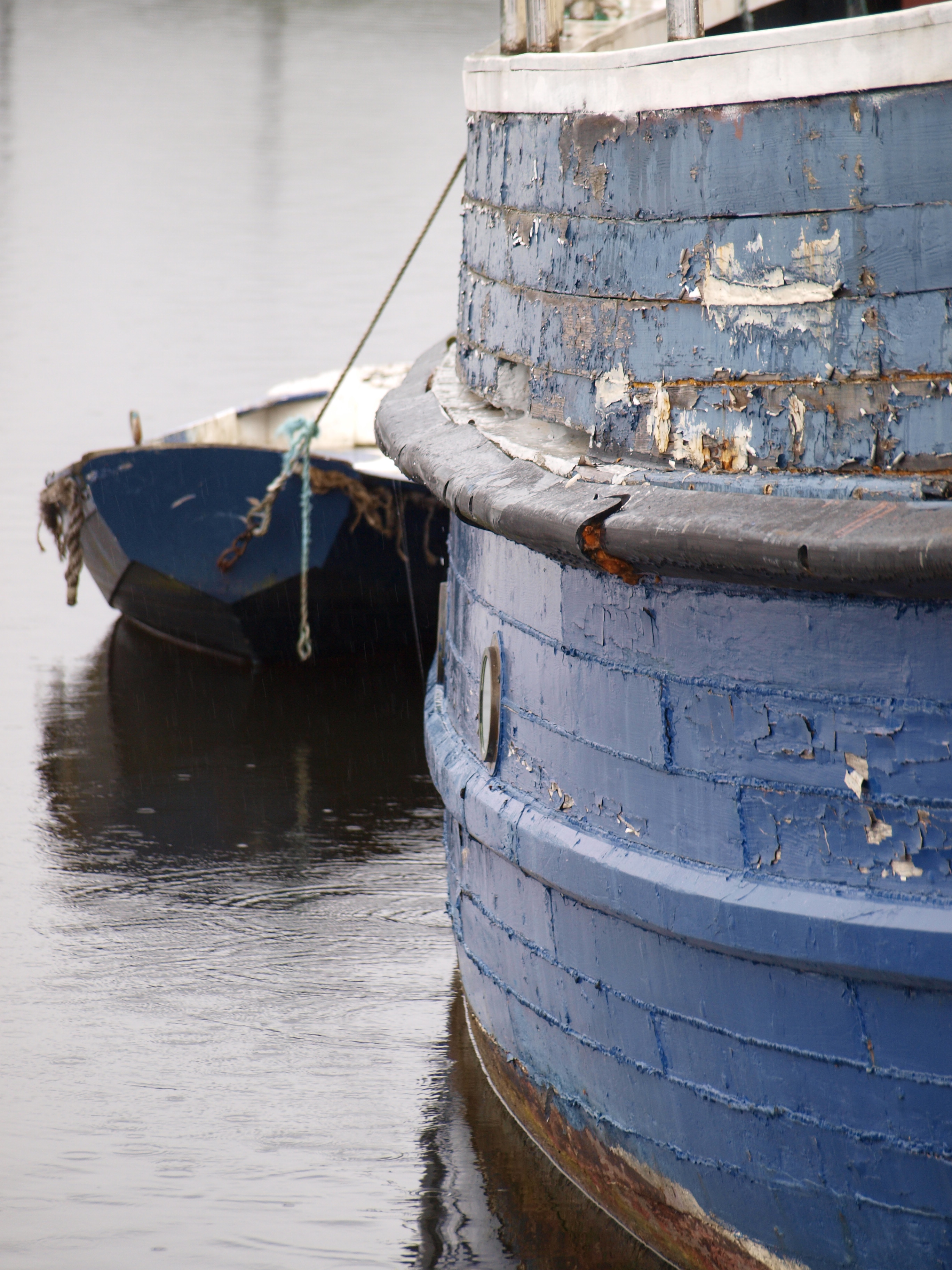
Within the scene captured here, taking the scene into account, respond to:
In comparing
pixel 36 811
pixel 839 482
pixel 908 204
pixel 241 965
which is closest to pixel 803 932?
pixel 839 482

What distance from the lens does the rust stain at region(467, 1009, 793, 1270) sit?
3.27 m

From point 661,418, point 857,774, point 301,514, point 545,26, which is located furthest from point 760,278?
point 301,514

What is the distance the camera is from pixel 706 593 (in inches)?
116

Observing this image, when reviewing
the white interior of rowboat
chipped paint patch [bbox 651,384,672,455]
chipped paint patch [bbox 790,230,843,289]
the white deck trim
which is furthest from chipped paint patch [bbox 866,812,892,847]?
the white interior of rowboat

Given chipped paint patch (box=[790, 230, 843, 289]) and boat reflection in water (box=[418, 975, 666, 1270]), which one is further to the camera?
boat reflection in water (box=[418, 975, 666, 1270])

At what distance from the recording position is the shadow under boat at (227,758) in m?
6.14

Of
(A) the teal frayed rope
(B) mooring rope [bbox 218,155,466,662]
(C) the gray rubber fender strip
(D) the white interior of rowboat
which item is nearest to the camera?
(C) the gray rubber fender strip

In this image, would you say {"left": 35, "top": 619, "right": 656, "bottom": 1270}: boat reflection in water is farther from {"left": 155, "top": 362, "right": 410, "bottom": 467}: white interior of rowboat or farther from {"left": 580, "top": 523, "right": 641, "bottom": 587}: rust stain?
{"left": 155, "top": 362, "right": 410, "bottom": 467}: white interior of rowboat

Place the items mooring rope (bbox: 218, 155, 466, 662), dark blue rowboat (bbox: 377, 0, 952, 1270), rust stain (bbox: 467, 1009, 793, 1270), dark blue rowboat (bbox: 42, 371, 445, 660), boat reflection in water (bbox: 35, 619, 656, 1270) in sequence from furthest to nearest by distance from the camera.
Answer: dark blue rowboat (bbox: 42, 371, 445, 660) < mooring rope (bbox: 218, 155, 466, 662) < boat reflection in water (bbox: 35, 619, 656, 1270) < rust stain (bbox: 467, 1009, 793, 1270) < dark blue rowboat (bbox: 377, 0, 952, 1270)

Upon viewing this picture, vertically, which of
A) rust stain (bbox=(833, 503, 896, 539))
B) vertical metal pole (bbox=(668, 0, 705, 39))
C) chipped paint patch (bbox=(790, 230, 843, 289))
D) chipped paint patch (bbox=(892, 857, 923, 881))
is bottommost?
chipped paint patch (bbox=(892, 857, 923, 881))

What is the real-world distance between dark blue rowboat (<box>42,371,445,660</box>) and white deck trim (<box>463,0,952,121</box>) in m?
3.94

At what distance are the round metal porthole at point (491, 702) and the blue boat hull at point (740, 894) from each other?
3 cm

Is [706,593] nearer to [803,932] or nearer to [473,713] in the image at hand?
[803,932]

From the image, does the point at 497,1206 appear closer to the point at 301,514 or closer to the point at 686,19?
the point at 686,19
